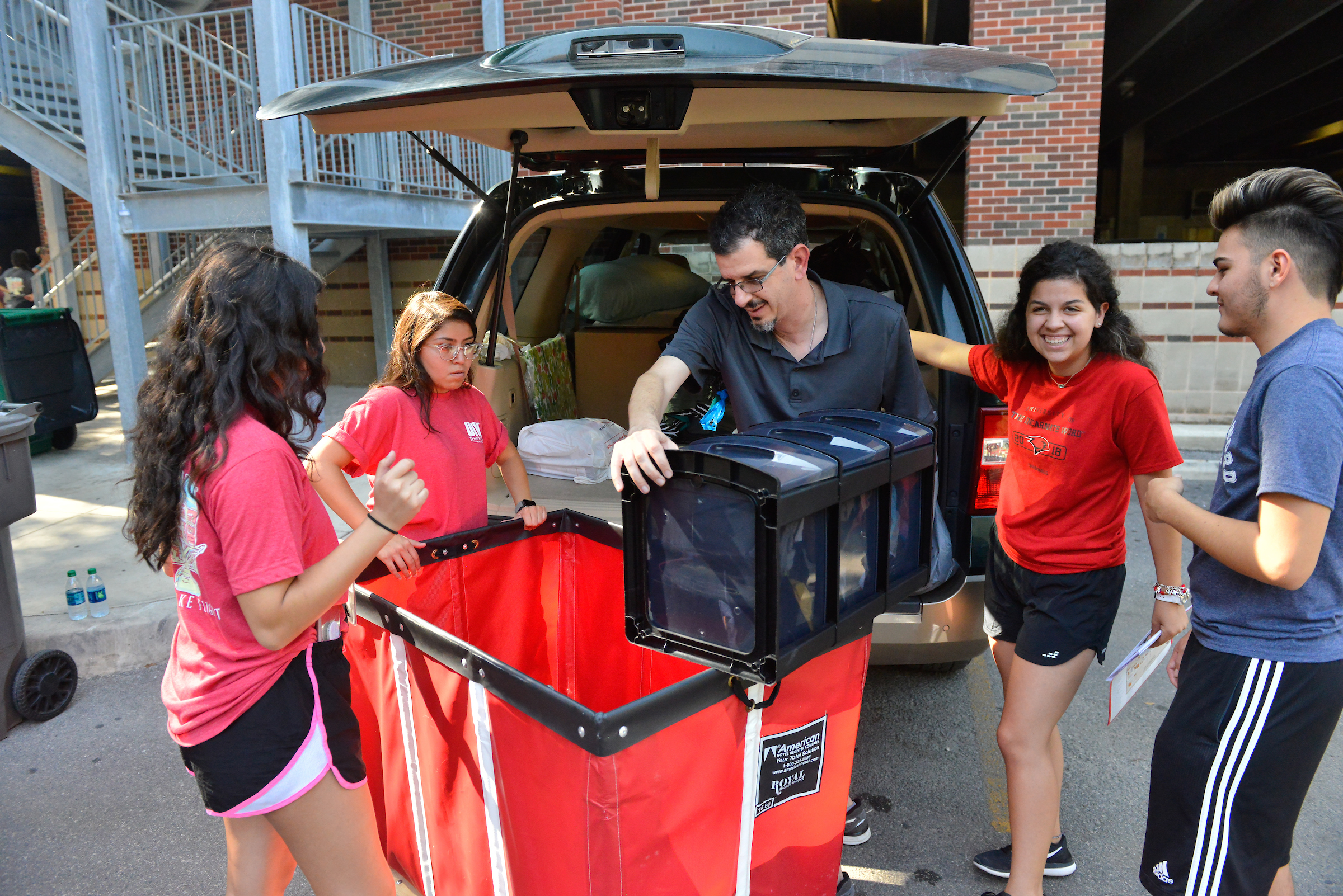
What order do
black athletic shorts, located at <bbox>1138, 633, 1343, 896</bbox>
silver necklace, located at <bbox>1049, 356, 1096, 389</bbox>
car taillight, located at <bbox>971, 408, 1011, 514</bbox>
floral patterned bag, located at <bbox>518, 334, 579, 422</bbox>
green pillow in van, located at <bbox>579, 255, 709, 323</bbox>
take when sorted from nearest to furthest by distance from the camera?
black athletic shorts, located at <bbox>1138, 633, 1343, 896</bbox>
silver necklace, located at <bbox>1049, 356, 1096, 389</bbox>
car taillight, located at <bbox>971, 408, 1011, 514</bbox>
floral patterned bag, located at <bbox>518, 334, 579, 422</bbox>
green pillow in van, located at <bbox>579, 255, 709, 323</bbox>

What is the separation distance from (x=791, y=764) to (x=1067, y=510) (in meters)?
1.01

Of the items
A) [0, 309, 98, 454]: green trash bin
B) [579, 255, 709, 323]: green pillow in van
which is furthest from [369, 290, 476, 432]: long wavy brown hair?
[0, 309, 98, 454]: green trash bin

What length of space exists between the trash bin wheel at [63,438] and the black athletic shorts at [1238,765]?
908 cm

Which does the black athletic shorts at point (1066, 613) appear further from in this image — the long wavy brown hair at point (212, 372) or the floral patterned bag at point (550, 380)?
the floral patterned bag at point (550, 380)

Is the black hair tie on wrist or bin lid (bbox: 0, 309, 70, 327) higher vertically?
bin lid (bbox: 0, 309, 70, 327)

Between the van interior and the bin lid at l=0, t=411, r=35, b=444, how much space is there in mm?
1669

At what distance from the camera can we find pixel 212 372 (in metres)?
1.60

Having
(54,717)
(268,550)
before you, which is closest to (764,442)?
(268,550)

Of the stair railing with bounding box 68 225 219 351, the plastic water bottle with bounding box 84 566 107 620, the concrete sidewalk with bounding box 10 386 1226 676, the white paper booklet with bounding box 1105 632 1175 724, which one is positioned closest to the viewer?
the white paper booklet with bounding box 1105 632 1175 724

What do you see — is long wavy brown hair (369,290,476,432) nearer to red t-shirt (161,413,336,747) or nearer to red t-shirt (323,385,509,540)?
red t-shirt (323,385,509,540)

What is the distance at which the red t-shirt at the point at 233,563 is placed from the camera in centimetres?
154

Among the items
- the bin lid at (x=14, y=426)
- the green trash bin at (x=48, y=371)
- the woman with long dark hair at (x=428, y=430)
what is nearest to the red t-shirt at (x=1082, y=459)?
the woman with long dark hair at (x=428, y=430)

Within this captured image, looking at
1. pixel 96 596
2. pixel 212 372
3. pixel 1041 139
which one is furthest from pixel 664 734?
pixel 1041 139

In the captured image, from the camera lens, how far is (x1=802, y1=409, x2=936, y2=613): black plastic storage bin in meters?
1.85
